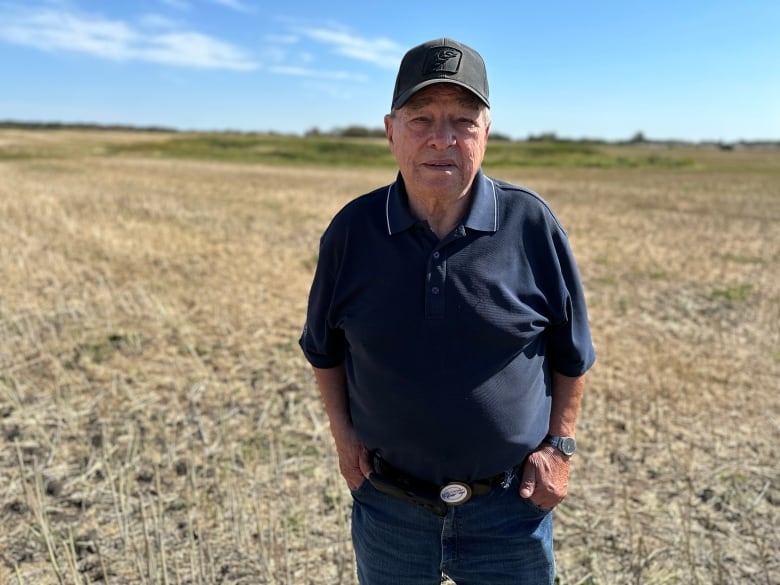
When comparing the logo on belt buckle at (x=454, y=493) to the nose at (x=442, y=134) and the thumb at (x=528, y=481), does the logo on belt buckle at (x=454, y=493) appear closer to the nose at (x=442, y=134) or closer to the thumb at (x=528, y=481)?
the thumb at (x=528, y=481)

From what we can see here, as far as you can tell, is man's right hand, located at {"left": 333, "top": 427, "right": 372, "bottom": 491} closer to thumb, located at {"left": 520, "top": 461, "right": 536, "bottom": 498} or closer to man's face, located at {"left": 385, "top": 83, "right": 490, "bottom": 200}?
thumb, located at {"left": 520, "top": 461, "right": 536, "bottom": 498}

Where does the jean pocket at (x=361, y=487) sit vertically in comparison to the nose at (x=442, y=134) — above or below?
below

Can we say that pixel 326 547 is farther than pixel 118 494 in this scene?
No

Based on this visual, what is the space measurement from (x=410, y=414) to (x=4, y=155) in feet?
153

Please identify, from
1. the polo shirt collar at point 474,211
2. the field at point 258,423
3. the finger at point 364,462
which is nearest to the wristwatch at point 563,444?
the finger at point 364,462

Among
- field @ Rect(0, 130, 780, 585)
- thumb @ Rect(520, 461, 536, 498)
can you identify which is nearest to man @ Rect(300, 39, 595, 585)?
thumb @ Rect(520, 461, 536, 498)

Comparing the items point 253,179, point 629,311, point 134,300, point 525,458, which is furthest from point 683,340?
point 253,179

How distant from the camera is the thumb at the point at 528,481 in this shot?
2031 mm

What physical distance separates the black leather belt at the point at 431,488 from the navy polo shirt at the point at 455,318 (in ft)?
0.10

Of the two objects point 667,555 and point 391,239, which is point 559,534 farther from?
point 391,239

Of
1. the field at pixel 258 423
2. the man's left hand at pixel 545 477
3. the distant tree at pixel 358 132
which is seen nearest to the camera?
the man's left hand at pixel 545 477

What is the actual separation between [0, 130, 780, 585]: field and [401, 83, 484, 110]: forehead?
89.3 inches

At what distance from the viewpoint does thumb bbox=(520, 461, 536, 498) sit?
2.03 meters

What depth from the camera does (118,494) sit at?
385 centimetres
